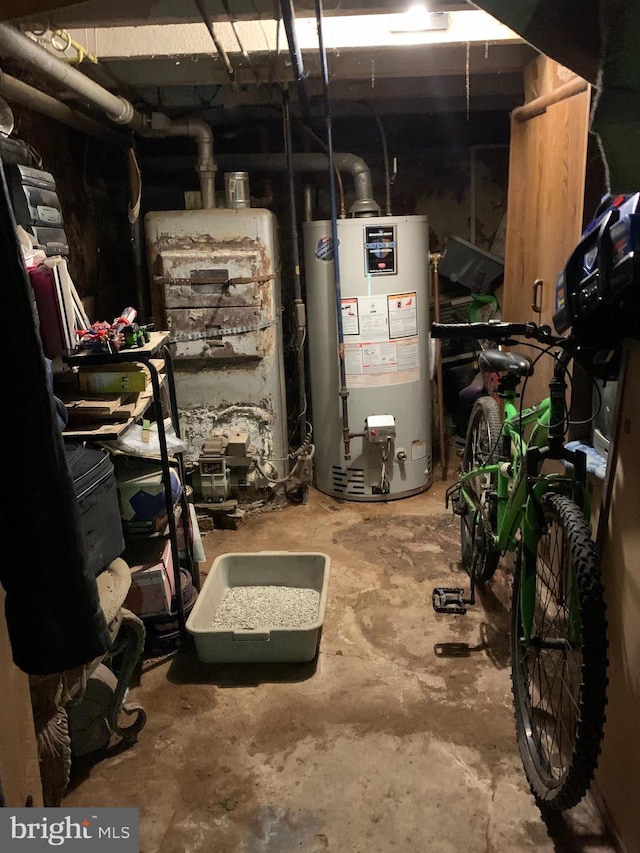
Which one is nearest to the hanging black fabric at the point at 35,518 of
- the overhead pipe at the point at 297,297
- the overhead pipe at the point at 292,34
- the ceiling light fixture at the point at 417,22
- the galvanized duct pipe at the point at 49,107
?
the overhead pipe at the point at 292,34

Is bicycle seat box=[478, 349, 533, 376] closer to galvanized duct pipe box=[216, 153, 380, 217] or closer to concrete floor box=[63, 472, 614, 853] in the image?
concrete floor box=[63, 472, 614, 853]

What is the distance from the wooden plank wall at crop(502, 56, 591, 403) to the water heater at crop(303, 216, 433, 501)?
22.2 inches

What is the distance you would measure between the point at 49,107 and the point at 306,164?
1.48m

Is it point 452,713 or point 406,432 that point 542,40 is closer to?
point 452,713

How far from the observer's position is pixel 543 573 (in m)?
1.89

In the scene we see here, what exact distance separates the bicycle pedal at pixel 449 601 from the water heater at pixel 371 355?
1.10 metres

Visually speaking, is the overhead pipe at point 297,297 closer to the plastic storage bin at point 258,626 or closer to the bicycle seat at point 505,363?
the plastic storage bin at point 258,626

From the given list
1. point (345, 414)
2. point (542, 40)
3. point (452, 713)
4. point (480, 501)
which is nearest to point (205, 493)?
point (345, 414)

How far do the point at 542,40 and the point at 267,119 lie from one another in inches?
135

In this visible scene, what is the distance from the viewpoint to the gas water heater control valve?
341cm

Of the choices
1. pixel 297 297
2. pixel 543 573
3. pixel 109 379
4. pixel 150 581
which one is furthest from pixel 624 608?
pixel 297 297

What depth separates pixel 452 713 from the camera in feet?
6.37

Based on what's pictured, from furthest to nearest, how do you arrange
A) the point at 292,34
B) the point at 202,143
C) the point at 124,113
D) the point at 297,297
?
the point at 297,297
the point at 202,143
the point at 124,113
the point at 292,34

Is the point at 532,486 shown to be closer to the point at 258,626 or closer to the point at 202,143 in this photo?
the point at 258,626
